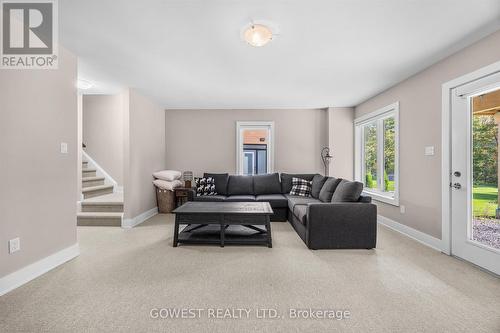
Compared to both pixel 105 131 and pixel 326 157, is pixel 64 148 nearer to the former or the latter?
pixel 105 131

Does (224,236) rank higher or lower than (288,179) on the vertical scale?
lower

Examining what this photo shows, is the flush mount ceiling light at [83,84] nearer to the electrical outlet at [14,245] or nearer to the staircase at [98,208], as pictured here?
the staircase at [98,208]

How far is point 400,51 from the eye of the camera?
2.76m

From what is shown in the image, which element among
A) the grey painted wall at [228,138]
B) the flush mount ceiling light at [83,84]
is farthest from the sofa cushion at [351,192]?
the flush mount ceiling light at [83,84]

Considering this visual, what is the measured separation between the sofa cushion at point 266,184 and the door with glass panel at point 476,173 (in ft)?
9.61

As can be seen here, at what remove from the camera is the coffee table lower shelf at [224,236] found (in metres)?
3.10

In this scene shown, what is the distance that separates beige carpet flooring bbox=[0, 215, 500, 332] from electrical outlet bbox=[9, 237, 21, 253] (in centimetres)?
35

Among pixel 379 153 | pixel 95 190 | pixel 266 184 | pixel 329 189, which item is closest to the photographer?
pixel 329 189

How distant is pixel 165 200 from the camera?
4.99 metres

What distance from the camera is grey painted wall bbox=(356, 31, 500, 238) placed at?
2668mm

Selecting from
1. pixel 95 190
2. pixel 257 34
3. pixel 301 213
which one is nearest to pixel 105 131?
pixel 95 190

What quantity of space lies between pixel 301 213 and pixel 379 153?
2325 mm

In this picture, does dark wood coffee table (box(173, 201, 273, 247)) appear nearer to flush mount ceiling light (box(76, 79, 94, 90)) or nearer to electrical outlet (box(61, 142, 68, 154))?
electrical outlet (box(61, 142, 68, 154))

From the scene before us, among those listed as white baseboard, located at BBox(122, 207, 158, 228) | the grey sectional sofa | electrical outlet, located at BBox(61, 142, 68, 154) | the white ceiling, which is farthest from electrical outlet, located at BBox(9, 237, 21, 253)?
the grey sectional sofa
